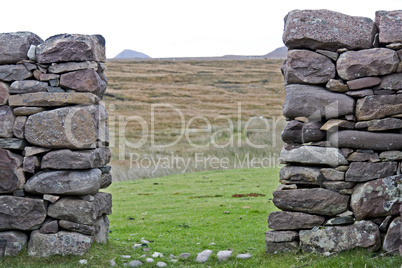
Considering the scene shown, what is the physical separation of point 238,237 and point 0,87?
6003 mm

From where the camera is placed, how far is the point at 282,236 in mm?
7570

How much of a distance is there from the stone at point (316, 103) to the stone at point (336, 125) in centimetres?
10

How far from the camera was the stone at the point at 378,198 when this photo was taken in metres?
7.25

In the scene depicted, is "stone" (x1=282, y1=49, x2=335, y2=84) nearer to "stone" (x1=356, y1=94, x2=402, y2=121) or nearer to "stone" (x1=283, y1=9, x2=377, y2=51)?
"stone" (x1=283, y1=9, x2=377, y2=51)

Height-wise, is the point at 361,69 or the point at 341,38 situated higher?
the point at 341,38

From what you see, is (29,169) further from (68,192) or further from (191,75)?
(191,75)

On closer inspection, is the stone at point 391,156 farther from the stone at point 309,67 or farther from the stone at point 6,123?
the stone at point 6,123

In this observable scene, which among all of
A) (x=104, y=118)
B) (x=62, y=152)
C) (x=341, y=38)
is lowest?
(x=62, y=152)

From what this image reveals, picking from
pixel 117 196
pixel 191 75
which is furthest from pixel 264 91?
pixel 117 196

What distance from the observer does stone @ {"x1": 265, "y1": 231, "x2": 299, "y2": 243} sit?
755 centimetres

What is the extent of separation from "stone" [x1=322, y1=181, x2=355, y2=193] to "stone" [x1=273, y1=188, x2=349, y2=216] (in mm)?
84

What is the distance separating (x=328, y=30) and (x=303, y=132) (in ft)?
5.85

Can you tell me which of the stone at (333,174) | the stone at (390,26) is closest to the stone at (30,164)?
the stone at (333,174)

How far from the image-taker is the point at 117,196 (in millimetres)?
17219
